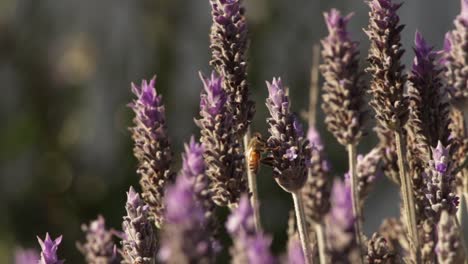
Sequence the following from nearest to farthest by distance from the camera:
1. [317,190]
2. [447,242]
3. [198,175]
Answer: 1. [198,175]
2. [447,242]
3. [317,190]

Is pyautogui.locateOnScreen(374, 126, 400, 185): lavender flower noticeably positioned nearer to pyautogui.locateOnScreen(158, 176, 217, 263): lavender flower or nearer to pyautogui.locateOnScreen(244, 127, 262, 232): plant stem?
pyautogui.locateOnScreen(244, 127, 262, 232): plant stem

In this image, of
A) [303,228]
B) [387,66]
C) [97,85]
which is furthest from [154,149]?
[97,85]

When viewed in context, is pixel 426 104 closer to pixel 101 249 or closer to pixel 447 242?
pixel 447 242

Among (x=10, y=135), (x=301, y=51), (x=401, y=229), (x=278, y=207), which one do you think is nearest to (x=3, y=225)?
(x=10, y=135)

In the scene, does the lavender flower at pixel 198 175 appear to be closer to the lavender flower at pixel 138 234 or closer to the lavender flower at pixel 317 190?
the lavender flower at pixel 138 234

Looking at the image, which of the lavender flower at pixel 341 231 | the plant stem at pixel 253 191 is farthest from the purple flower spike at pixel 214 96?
the lavender flower at pixel 341 231

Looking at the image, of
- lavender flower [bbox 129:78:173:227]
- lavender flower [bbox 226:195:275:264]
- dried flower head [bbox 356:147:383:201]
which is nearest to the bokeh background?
dried flower head [bbox 356:147:383:201]

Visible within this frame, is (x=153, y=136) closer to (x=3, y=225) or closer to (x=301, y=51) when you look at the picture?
(x=3, y=225)
